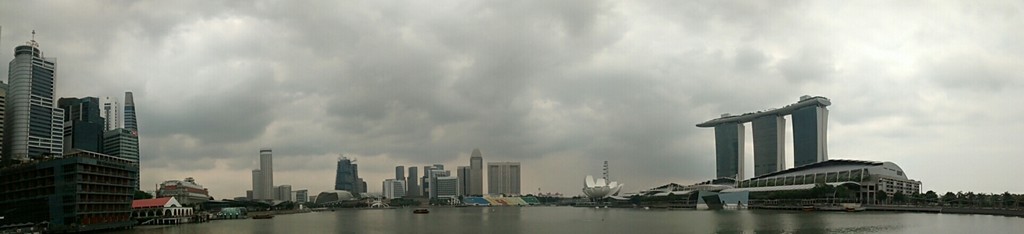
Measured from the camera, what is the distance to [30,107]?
320ft

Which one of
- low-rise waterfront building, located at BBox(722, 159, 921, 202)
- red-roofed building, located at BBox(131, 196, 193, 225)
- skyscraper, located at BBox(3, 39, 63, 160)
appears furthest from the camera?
low-rise waterfront building, located at BBox(722, 159, 921, 202)

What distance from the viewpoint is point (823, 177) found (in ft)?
373

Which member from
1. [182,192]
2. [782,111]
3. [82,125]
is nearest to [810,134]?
[782,111]

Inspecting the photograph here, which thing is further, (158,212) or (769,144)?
(769,144)

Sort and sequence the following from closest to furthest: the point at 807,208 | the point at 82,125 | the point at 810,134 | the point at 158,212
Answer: the point at 158,212 → the point at 807,208 → the point at 82,125 → the point at 810,134

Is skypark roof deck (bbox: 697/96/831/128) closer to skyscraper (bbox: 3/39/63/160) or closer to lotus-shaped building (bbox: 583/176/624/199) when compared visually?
lotus-shaped building (bbox: 583/176/624/199)

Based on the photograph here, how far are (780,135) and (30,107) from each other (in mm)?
148627

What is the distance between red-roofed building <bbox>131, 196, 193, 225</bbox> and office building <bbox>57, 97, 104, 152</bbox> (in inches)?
1795

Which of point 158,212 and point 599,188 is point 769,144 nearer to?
point 599,188

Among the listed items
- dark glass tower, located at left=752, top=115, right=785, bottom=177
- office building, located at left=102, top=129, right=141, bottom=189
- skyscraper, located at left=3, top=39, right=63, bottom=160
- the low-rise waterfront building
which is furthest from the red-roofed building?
dark glass tower, located at left=752, top=115, right=785, bottom=177

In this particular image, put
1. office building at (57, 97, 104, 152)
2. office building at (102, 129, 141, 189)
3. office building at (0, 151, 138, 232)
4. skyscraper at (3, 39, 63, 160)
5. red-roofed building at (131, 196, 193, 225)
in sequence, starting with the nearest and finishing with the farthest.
A: office building at (0, 151, 138, 232), red-roofed building at (131, 196, 193, 225), skyscraper at (3, 39, 63, 160), office building at (57, 97, 104, 152), office building at (102, 129, 141, 189)

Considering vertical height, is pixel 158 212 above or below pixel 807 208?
above

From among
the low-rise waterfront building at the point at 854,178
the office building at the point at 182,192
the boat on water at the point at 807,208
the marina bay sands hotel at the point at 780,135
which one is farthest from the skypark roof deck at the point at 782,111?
the office building at the point at 182,192

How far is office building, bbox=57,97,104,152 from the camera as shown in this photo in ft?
384
